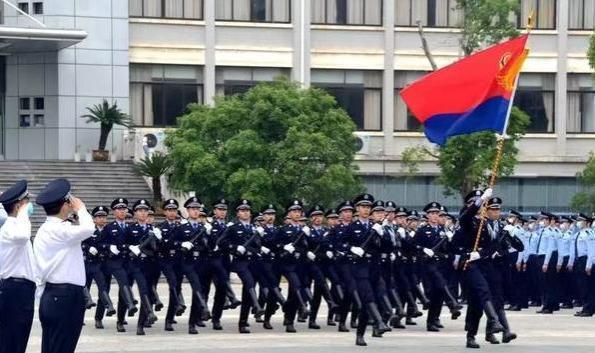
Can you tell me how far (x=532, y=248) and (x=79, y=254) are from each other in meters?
17.8

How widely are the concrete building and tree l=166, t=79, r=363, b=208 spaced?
9.03 metres

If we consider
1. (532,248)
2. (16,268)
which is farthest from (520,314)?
(16,268)

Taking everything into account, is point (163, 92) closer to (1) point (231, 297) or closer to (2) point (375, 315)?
(1) point (231, 297)

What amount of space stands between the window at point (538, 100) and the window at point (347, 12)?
17.9 ft

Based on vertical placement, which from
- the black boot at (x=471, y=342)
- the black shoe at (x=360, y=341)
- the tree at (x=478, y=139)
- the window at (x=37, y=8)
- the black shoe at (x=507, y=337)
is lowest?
the black shoe at (x=360, y=341)

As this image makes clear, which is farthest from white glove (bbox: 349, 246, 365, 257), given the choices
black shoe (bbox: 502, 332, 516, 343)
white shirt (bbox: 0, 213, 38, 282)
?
white shirt (bbox: 0, 213, 38, 282)

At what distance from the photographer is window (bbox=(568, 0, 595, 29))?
53.3 metres

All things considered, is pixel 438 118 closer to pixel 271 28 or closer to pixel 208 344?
pixel 208 344

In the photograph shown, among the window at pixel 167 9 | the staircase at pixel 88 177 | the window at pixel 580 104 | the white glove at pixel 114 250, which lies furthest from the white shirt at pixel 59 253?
the window at pixel 580 104

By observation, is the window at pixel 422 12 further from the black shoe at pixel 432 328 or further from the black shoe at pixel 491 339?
the black shoe at pixel 491 339

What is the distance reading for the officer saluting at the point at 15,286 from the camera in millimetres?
13773

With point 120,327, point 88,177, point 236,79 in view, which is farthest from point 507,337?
point 236,79

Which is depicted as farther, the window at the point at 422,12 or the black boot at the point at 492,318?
the window at the point at 422,12

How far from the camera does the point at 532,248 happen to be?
1161 inches
